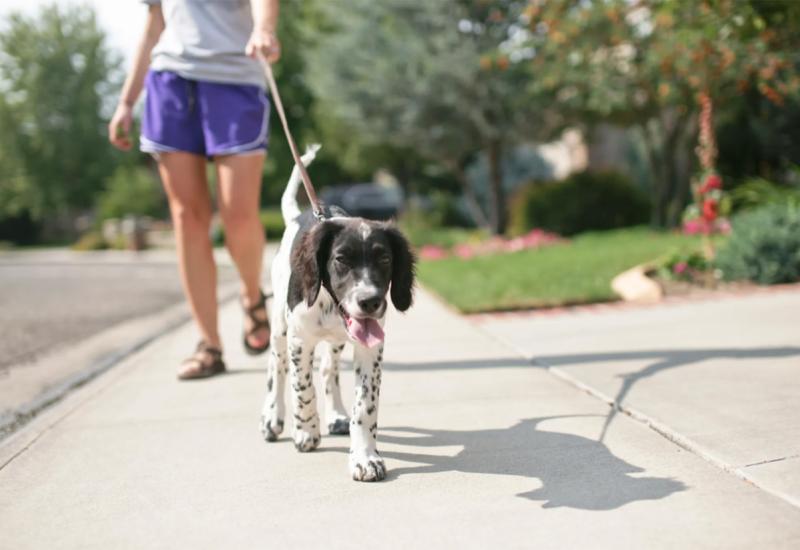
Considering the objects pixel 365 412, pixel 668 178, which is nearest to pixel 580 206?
pixel 668 178

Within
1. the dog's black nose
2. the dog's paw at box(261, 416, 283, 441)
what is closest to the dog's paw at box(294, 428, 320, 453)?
the dog's paw at box(261, 416, 283, 441)

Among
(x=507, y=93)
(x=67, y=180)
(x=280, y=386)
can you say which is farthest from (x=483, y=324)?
(x=67, y=180)

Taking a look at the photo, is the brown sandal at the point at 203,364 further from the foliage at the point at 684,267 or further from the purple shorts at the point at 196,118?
the foliage at the point at 684,267

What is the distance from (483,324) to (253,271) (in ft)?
8.08

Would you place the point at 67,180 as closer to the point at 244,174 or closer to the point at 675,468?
the point at 244,174

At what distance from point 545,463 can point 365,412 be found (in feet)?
2.28

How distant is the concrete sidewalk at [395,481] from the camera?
231 cm

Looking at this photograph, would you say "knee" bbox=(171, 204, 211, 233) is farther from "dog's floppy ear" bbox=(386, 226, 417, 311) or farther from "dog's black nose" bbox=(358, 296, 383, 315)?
"dog's black nose" bbox=(358, 296, 383, 315)

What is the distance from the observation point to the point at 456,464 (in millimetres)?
2957

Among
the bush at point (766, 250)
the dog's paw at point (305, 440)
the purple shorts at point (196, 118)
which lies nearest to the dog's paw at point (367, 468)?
the dog's paw at point (305, 440)

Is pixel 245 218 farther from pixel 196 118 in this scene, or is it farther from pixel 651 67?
pixel 651 67

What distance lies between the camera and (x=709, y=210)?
27.3 feet

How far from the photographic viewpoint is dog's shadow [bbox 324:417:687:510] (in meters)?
2.56

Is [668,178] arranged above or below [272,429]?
above
